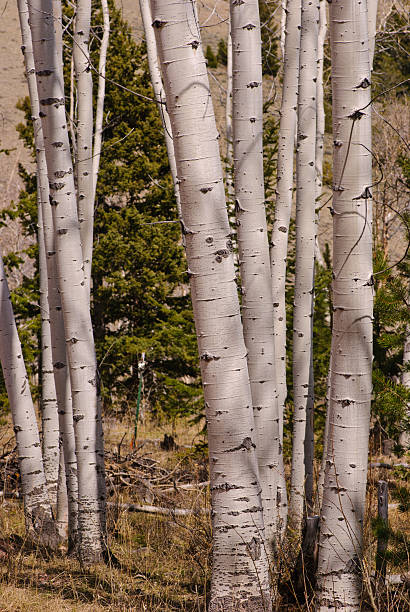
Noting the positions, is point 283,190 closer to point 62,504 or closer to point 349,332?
point 349,332

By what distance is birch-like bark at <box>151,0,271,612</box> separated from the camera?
8.29 feet

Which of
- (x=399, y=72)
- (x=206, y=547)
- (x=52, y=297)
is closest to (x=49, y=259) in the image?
(x=52, y=297)

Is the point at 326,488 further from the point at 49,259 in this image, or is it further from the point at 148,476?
the point at 148,476

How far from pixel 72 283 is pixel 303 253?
6.61ft

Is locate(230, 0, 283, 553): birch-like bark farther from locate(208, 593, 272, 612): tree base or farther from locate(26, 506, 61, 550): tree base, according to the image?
locate(26, 506, 61, 550): tree base

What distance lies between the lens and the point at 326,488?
9.05 feet

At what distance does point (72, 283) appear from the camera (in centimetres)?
406

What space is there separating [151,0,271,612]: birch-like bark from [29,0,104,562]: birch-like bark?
1.67 m

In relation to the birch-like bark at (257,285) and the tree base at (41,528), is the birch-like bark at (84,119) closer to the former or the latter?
the birch-like bark at (257,285)

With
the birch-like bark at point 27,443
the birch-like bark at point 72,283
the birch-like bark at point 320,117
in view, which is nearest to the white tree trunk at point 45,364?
the birch-like bark at point 27,443

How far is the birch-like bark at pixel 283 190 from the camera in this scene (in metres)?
4.75

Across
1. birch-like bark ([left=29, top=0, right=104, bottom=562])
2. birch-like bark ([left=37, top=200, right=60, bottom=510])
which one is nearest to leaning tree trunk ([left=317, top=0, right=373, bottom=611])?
birch-like bark ([left=29, top=0, right=104, bottom=562])

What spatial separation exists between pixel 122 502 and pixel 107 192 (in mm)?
7419

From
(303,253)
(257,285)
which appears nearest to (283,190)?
(303,253)
